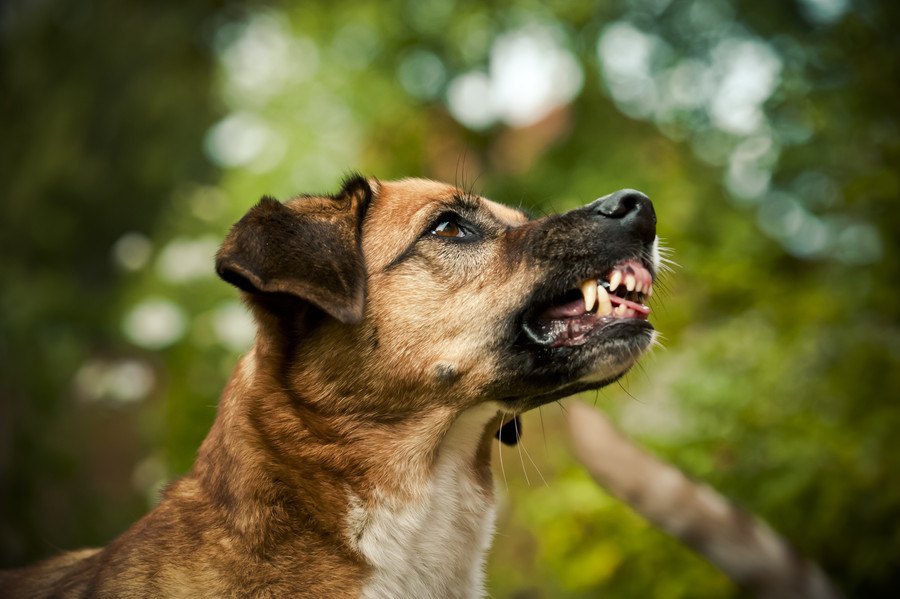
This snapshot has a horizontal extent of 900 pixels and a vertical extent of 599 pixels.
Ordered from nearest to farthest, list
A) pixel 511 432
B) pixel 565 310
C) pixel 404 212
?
pixel 565 310, pixel 404 212, pixel 511 432

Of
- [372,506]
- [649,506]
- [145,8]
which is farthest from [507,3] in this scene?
[372,506]

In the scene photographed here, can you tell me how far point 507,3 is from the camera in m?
14.8

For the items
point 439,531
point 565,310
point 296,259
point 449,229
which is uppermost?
point 449,229

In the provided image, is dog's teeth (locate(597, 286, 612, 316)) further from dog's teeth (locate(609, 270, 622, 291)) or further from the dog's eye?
the dog's eye

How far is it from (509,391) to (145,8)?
629 inches

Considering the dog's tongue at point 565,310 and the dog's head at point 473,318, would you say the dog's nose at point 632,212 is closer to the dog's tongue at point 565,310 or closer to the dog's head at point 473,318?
the dog's head at point 473,318

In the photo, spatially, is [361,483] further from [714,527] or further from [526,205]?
[526,205]

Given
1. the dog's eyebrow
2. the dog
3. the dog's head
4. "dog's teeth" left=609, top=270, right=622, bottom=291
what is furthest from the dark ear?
the dog's eyebrow

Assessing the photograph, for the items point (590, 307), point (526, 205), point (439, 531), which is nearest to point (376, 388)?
point (439, 531)

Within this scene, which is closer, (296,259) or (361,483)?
(296,259)

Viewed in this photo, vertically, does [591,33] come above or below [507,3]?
below

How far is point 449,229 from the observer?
140 inches

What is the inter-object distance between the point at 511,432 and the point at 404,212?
1.14 meters

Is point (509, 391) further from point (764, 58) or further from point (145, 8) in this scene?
point (145, 8)
